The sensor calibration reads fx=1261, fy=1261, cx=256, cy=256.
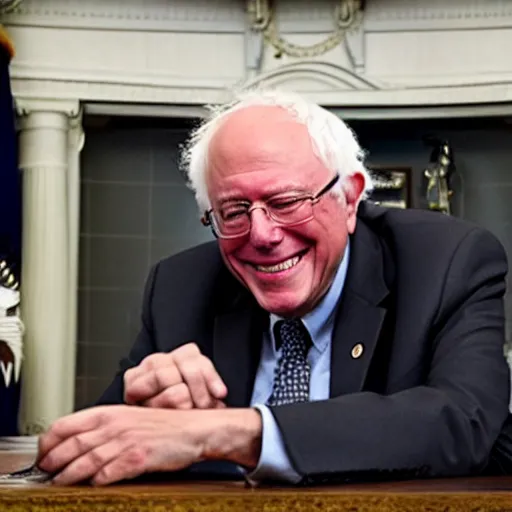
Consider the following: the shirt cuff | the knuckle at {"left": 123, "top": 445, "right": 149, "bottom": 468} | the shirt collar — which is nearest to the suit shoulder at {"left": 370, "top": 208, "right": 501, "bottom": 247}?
the shirt collar

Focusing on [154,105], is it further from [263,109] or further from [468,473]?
[468,473]

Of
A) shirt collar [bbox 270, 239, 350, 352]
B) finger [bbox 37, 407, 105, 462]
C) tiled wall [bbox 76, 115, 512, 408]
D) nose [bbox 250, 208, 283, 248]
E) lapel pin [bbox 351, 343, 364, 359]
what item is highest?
tiled wall [bbox 76, 115, 512, 408]

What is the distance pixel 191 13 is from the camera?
20.0ft

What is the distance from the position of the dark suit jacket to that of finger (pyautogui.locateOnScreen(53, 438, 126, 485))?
0.61ft

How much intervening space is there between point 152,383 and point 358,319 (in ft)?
1.37

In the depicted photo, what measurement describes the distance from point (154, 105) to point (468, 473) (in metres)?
4.80

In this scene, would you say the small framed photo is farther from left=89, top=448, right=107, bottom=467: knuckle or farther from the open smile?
left=89, top=448, right=107, bottom=467: knuckle

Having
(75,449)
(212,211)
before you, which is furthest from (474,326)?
(75,449)

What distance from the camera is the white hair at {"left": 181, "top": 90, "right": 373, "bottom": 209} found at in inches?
70.8

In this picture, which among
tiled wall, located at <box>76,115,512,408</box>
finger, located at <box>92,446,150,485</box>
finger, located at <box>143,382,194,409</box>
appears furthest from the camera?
tiled wall, located at <box>76,115,512,408</box>

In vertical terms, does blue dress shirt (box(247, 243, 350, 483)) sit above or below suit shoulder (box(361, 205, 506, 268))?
below

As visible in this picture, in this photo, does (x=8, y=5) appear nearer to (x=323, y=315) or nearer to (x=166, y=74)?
(x=166, y=74)

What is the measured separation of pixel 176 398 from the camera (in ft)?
4.87

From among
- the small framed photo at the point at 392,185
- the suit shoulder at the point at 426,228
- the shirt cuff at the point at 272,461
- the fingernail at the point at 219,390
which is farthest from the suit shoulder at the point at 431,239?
the small framed photo at the point at 392,185
